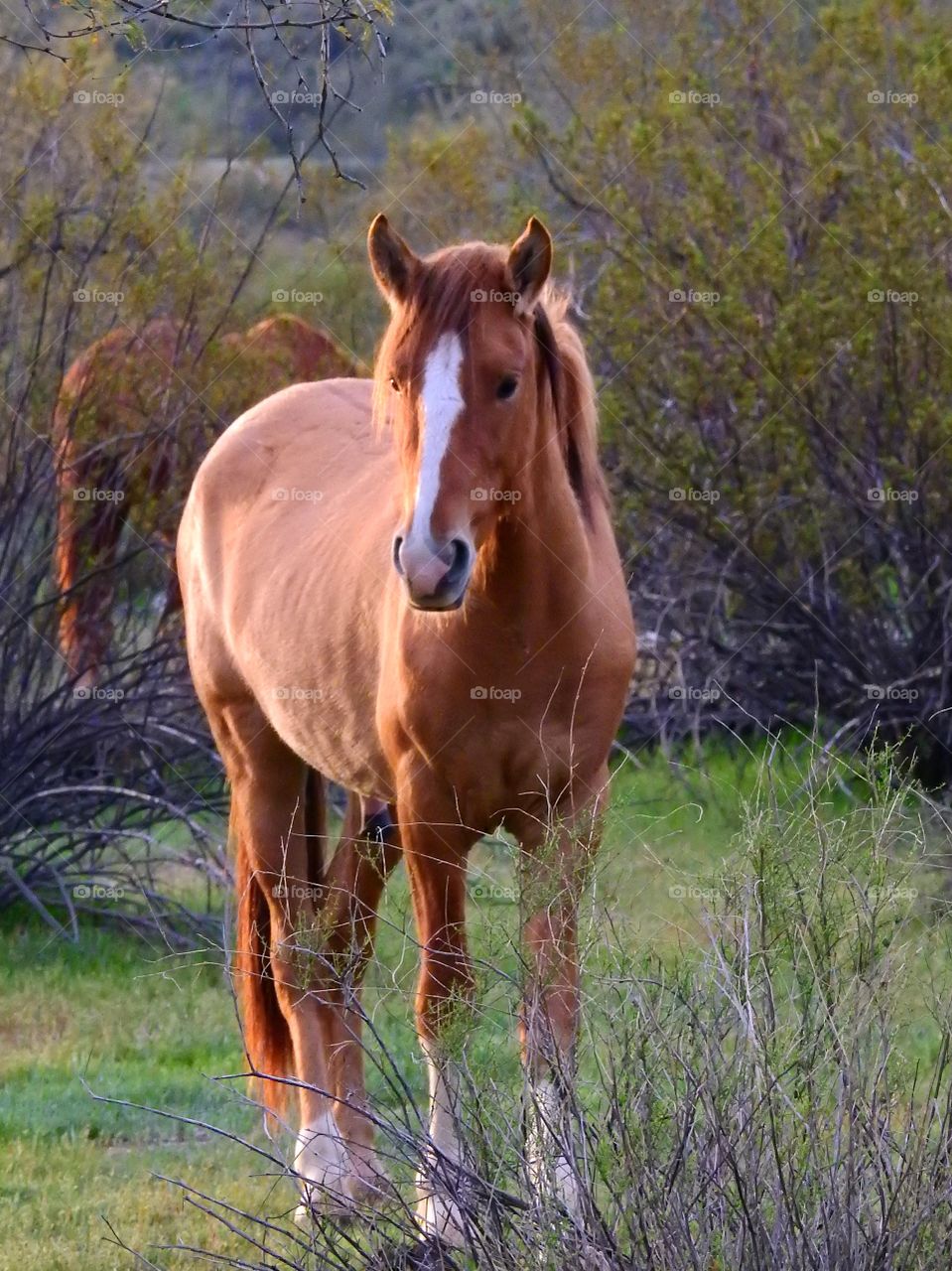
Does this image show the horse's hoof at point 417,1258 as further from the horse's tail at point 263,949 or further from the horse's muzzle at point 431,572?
the horse's tail at point 263,949

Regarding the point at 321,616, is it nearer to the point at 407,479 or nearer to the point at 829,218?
the point at 407,479

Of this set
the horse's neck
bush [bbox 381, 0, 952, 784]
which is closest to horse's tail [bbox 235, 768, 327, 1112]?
the horse's neck

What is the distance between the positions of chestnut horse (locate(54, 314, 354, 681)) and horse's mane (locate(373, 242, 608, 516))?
270 cm

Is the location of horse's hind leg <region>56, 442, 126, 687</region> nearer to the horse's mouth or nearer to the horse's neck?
the horse's neck

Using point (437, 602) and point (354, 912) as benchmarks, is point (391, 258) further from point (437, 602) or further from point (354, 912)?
point (354, 912)

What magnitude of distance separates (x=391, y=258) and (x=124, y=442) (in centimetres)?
320

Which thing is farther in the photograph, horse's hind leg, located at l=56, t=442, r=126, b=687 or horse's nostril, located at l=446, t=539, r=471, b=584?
horse's hind leg, located at l=56, t=442, r=126, b=687

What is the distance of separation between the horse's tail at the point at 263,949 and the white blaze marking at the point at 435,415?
1.47 metres

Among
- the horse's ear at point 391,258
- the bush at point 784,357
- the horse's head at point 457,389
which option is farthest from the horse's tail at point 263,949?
the bush at point 784,357

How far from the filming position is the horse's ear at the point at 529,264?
3.74m

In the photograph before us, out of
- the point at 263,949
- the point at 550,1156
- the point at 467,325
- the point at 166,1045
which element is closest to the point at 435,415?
the point at 467,325

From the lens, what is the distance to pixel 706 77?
26.7ft

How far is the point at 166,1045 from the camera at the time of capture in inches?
213

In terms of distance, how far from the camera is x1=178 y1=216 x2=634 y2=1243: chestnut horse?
10.9ft
